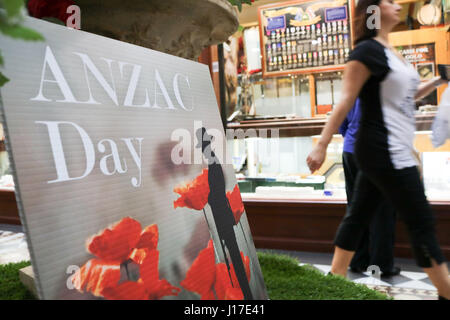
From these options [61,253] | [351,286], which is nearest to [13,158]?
[61,253]

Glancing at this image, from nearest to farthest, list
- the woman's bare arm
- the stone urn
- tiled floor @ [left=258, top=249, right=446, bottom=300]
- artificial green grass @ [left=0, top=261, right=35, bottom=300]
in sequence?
the stone urn < artificial green grass @ [left=0, top=261, right=35, bottom=300] < the woman's bare arm < tiled floor @ [left=258, top=249, right=446, bottom=300]

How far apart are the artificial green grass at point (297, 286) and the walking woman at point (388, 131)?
0.79 feet

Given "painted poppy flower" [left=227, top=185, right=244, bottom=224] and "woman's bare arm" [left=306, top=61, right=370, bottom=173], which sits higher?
"woman's bare arm" [left=306, top=61, right=370, bottom=173]

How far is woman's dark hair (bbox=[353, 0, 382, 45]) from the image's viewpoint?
1201mm

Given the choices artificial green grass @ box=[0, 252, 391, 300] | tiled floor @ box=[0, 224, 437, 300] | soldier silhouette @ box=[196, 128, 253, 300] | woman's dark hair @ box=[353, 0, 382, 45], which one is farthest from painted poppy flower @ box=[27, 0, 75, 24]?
tiled floor @ box=[0, 224, 437, 300]

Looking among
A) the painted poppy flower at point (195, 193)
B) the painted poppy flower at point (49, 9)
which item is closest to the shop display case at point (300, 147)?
the painted poppy flower at point (195, 193)

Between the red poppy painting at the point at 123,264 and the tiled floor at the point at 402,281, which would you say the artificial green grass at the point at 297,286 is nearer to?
the red poppy painting at the point at 123,264

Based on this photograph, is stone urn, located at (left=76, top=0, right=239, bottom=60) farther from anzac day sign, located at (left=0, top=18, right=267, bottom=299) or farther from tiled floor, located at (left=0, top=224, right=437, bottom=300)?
tiled floor, located at (left=0, top=224, right=437, bottom=300)

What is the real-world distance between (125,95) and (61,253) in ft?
1.13

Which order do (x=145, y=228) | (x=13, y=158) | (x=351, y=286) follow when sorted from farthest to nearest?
(x=351, y=286), (x=145, y=228), (x=13, y=158)

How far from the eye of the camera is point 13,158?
1.90 feet

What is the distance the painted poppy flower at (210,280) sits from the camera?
2.76ft

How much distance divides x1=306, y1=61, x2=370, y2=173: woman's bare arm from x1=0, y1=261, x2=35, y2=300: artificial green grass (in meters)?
0.86
